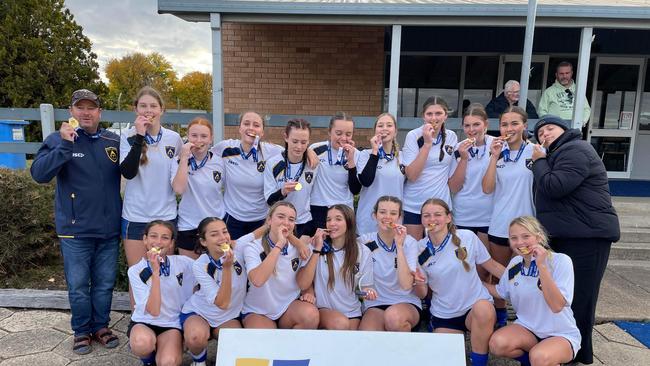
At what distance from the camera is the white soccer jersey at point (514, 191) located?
11.0ft

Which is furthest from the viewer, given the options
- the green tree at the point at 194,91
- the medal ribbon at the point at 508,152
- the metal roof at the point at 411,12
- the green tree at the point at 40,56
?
the green tree at the point at 194,91

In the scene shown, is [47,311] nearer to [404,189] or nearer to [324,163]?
[324,163]

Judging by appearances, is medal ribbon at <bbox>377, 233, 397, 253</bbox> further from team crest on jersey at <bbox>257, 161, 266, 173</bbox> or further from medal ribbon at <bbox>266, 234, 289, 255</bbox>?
team crest on jersey at <bbox>257, 161, 266, 173</bbox>

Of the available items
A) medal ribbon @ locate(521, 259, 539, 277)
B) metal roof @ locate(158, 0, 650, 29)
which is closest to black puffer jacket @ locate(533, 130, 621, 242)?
medal ribbon @ locate(521, 259, 539, 277)

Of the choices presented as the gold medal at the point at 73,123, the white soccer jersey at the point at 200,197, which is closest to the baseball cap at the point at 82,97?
the gold medal at the point at 73,123

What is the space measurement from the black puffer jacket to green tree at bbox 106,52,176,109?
4641cm

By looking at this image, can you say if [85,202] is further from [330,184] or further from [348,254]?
[348,254]

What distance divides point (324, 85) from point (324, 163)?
4694 mm

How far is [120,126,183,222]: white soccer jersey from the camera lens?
3.30 metres

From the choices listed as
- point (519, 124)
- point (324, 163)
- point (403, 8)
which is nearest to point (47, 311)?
point (324, 163)

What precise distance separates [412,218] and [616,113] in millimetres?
8042

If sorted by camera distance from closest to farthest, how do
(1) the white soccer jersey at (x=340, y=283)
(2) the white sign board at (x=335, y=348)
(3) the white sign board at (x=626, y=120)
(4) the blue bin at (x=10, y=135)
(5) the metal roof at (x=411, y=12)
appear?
(2) the white sign board at (x=335, y=348) < (1) the white soccer jersey at (x=340, y=283) < (5) the metal roof at (x=411, y=12) < (4) the blue bin at (x=10, y=135) < (3) the white sign board at (x=626, y=120)

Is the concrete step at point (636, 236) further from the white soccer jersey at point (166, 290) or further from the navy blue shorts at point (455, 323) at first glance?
the white soccer jersey at point (166, 290)

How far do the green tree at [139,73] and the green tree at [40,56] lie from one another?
24082 millimetres
